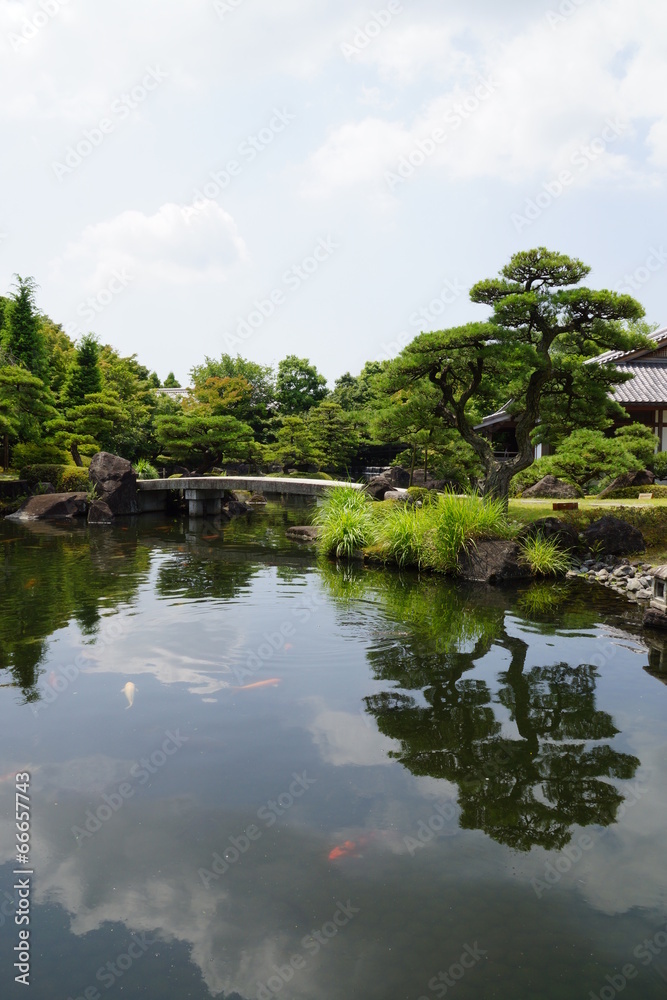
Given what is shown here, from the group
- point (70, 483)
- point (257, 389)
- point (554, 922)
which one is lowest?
point (554, 922)

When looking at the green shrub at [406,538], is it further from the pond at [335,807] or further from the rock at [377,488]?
the pond at [335,807]

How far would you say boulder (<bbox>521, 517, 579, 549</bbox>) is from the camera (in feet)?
45.0

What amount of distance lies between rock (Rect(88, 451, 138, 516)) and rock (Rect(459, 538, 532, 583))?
572 inches

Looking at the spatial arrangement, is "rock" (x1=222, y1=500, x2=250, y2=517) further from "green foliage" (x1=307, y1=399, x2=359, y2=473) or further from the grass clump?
the grass clump

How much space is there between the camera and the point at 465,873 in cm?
414

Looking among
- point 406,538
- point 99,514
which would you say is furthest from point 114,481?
point 406,538

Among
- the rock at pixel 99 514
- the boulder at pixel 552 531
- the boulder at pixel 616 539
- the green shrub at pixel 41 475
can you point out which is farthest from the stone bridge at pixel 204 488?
the boulder at pixel 616 539

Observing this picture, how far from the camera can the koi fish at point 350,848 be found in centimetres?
429

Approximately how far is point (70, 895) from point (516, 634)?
6677 millimetres

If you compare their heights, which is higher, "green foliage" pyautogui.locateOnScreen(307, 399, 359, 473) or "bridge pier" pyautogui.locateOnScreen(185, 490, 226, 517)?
"green foliage" pyautogui.locateOnScreen(307, 399, 359, 473)

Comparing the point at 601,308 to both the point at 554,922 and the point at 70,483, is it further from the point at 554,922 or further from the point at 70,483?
the point at 70,483

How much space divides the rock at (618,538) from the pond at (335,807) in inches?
166

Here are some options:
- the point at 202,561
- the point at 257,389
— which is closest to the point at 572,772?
the point at 202,561

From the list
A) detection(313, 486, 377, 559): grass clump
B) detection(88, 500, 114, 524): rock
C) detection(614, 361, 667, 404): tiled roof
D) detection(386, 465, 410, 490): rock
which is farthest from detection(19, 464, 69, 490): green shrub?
detection(614, 361, 667, 404): tiled roof
